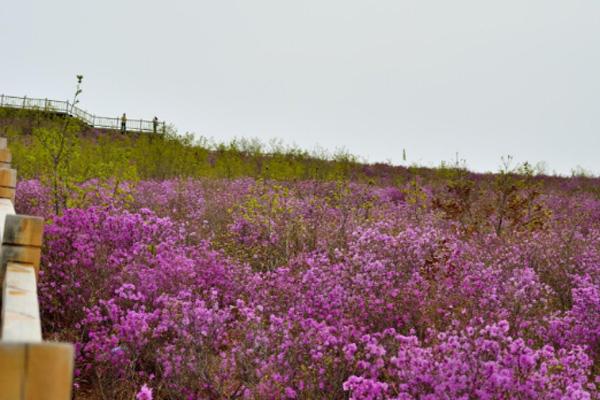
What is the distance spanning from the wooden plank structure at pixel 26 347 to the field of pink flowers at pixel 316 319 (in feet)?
3.69

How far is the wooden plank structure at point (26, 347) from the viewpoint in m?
1.04

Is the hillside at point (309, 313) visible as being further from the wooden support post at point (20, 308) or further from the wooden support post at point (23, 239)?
the wooden support post at point (20, 308)

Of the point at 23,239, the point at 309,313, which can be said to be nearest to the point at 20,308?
the point at 23,239

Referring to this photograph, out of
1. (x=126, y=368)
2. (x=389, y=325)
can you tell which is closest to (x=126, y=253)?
(x=126, y=368)

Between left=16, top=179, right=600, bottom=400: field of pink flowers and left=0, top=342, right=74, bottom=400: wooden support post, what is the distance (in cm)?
172

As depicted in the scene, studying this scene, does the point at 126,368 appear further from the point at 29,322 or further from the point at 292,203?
the point at 292,203

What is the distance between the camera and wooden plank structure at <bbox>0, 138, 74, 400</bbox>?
3.40ft

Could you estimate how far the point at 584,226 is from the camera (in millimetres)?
11641

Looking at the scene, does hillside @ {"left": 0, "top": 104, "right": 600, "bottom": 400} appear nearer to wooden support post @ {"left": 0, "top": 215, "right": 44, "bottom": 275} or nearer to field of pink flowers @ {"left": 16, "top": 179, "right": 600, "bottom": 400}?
field of pink flowers @ {"left": 16, "top": 179, "right": 600, "bottom": 400}

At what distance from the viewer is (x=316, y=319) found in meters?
4.46

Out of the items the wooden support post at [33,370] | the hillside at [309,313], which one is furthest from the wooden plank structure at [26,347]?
the hillside at [309,313]

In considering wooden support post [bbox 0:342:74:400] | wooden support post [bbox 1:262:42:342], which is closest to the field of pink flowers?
wooden support post [bbox 1:262:42:342]

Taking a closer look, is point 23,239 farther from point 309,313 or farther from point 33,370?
point 309,313

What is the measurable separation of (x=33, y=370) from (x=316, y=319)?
11.6ft
